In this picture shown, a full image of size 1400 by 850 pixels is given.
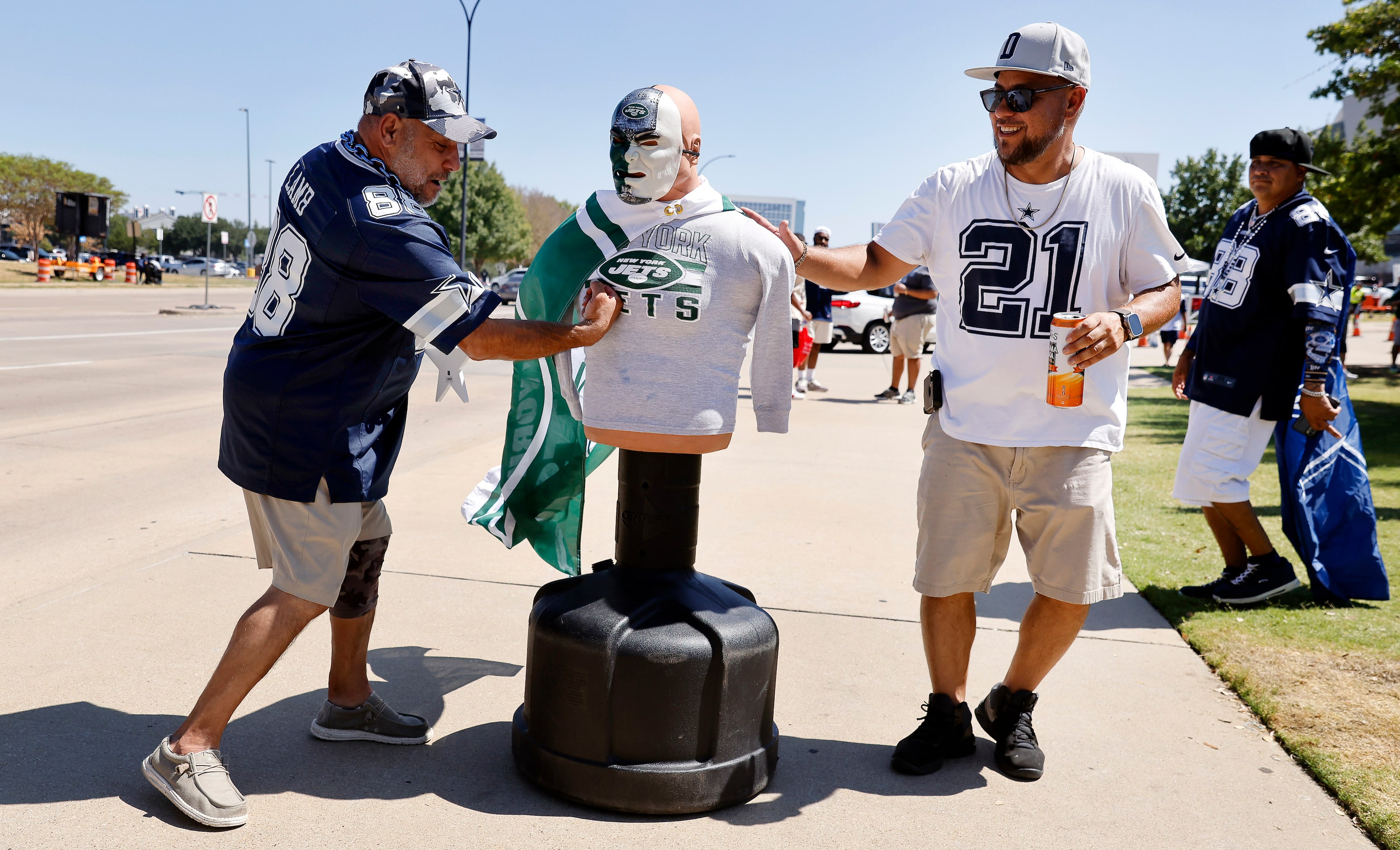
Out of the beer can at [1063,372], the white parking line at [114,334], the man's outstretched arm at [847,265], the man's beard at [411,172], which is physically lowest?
the white parking line at [114,334]

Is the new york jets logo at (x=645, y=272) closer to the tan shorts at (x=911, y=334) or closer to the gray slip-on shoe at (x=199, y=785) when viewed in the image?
the gray slip-on shoe at (x=199, y=785)

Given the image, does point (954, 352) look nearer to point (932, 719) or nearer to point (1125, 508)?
point (932, 719)

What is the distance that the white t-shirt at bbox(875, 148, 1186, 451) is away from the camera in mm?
→ 2951

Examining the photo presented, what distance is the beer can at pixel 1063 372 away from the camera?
2.70 meters

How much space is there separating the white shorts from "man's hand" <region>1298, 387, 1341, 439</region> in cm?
20

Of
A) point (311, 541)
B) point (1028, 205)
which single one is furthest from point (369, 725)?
point (1028, 205)

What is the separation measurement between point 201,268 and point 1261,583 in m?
78.2

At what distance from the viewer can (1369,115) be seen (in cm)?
1445

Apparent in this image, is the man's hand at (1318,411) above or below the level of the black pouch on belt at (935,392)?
below

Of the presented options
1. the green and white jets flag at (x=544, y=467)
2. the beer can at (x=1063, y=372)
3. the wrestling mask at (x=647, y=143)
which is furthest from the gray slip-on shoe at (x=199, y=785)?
the beer can at (x=1063, y=372)

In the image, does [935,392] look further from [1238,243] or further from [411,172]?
[1238,243]

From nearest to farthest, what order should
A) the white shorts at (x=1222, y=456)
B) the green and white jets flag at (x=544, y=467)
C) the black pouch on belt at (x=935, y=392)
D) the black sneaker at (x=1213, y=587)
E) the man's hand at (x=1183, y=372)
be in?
the black pouch on belt at (x=935, y=392) < the green and white jets flag at (x=544, y=467) < the white shorts at (x=1222, y=456) < the black sneaker at (x=1213, y=587) < the man's hand at (x=1183, y=372)

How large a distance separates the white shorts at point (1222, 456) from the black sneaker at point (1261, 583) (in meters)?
0.31

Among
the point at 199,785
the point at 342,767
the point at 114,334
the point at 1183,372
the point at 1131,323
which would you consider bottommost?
the point at 114,334
